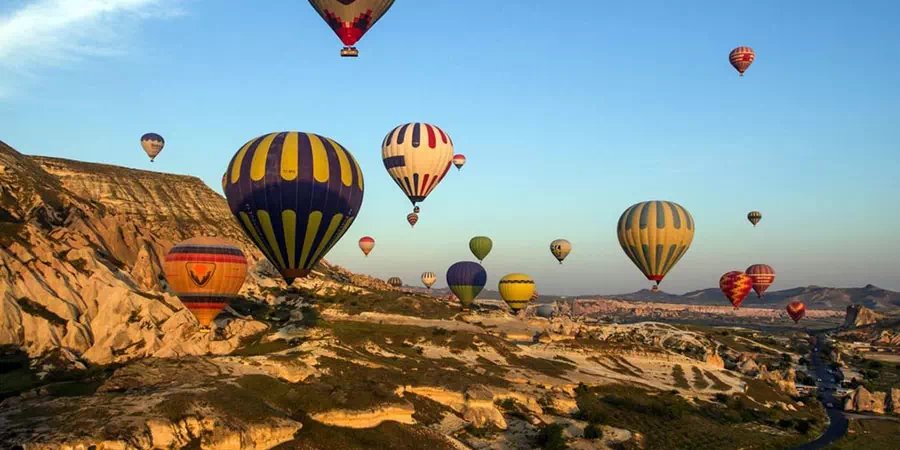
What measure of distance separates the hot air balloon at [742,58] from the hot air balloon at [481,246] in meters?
63.0

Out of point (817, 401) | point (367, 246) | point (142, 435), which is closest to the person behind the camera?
point (142, 435)

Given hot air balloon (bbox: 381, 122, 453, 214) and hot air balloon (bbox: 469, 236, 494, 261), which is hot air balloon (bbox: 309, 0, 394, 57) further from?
hot air balloon (bbox: 469, 236, 494, 261)

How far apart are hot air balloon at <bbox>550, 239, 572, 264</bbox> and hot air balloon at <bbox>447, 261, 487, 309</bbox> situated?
21334mm

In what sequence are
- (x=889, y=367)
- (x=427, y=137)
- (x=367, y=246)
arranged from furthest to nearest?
1. (x=367, y=246)
2. (x=889, y=367)
3. (x=427, y=137)

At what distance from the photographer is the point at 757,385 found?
100m

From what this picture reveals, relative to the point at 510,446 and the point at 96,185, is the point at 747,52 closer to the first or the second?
the point at 510,446

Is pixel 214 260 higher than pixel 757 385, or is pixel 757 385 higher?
pixel 214 260

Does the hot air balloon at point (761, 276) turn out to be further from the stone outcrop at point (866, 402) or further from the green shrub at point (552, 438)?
the green shrub at point (552, 438)

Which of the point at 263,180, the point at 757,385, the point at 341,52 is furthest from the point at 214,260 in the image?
the point at 757,385

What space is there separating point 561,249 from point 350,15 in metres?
97.1

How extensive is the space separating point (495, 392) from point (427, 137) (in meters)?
33.4

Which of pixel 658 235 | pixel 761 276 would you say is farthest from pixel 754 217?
pixel 658 235

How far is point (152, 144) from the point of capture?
424 ft

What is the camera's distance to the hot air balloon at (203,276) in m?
65.8
